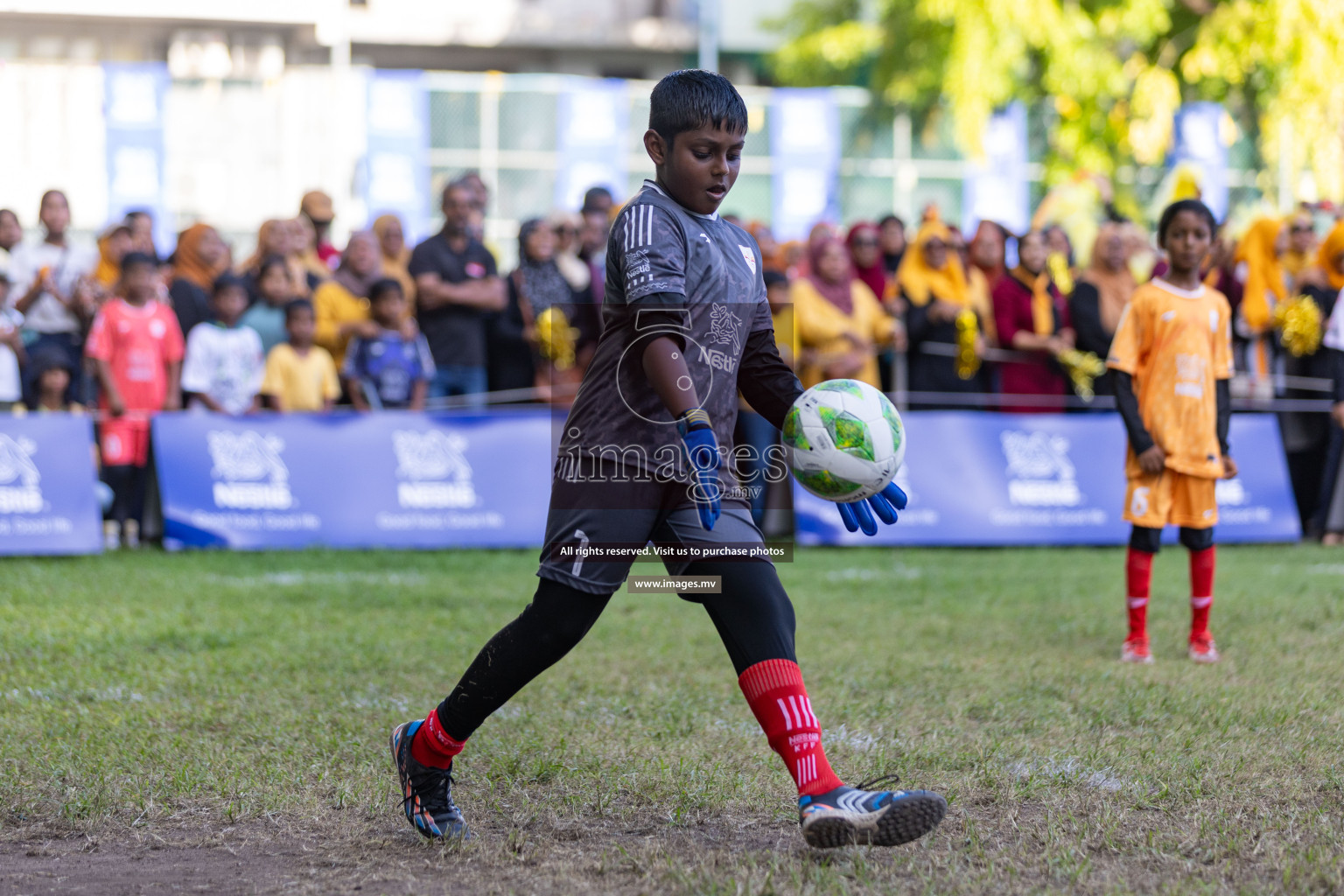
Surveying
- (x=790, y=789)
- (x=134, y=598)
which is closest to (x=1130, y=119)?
(x=134, y=598)

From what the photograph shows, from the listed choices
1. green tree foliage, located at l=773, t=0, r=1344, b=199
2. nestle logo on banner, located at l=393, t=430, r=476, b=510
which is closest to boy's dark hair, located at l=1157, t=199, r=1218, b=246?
nestle logo on banner, located at l=393, t=430, r=476, b=510

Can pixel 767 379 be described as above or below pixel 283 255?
below

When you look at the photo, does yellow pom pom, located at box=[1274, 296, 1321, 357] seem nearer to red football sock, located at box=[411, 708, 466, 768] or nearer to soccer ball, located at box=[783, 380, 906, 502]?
soccer ball, located at box=[783, 380, 906, 502]

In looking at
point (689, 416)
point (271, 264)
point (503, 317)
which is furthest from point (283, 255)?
point (689, 416)

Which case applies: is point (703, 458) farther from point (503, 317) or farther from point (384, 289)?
point (503, 317)

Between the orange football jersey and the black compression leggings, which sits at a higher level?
the orange football jersey

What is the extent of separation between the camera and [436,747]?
12.6 feet

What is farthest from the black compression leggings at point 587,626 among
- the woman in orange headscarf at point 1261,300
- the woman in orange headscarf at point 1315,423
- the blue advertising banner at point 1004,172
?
the blue advertising banner at point 1004,172

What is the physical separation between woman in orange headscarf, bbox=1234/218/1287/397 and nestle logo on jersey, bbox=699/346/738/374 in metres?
9.87

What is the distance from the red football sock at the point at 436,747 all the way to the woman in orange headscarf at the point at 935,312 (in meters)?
8.82

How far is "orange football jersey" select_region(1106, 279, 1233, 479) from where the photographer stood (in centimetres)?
658

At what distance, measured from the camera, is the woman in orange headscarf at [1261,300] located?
12523 millimetres

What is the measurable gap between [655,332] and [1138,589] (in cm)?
388

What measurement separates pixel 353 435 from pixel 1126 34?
16.4m
